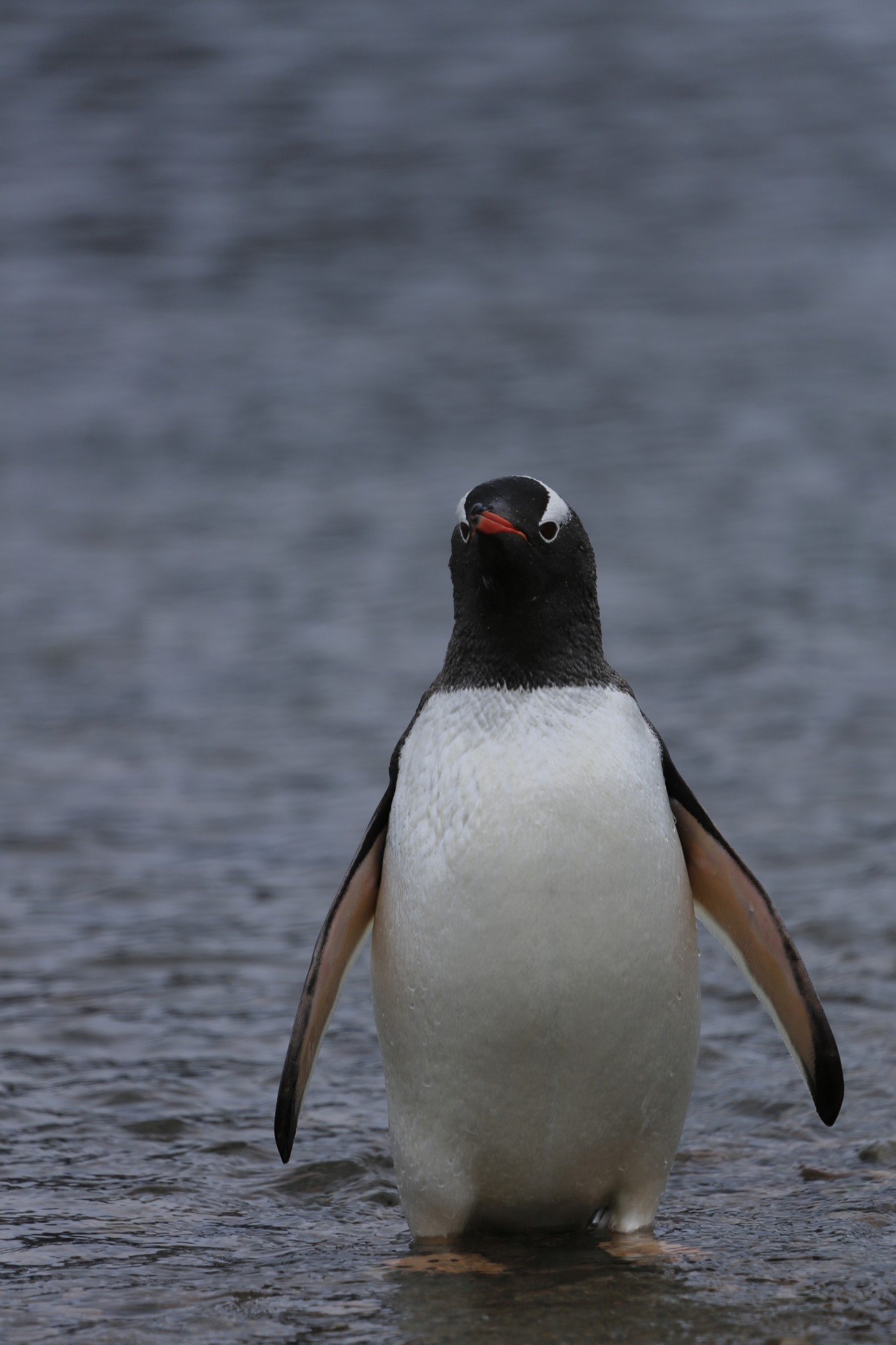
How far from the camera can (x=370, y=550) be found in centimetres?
1278

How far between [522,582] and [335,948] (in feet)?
2.56

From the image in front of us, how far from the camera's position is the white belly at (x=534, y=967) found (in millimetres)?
3123

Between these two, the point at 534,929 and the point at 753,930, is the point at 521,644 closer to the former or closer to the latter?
the point at 534,929

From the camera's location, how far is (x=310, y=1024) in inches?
132

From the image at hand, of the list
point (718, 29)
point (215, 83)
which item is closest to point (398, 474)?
point (215, 83)

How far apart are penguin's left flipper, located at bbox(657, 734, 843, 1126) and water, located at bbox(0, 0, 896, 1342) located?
353 mm

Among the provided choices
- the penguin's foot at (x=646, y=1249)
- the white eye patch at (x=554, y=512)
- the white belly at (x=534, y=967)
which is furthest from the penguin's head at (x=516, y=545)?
the penguin's foot at (x=646, y=1249)

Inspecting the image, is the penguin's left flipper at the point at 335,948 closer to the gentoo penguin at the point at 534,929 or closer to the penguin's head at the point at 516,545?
the gentoo penguin at the point at 534,929

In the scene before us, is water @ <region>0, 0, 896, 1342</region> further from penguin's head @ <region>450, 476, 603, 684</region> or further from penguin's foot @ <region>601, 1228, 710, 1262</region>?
penguin's head @ <region>450, 476, 603, 684</region>

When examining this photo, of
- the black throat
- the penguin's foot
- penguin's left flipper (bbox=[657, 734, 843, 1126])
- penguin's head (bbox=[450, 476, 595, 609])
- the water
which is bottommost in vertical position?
the water

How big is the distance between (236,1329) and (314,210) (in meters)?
23.3

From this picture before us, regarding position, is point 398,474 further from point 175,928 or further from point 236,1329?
point 236,1329

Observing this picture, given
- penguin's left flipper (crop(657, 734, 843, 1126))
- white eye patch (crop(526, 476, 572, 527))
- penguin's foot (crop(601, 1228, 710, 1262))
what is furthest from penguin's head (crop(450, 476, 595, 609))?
penguin's foot (crop(601, 1228, 710, 1262))

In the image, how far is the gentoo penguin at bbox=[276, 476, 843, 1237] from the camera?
3.13 metres
